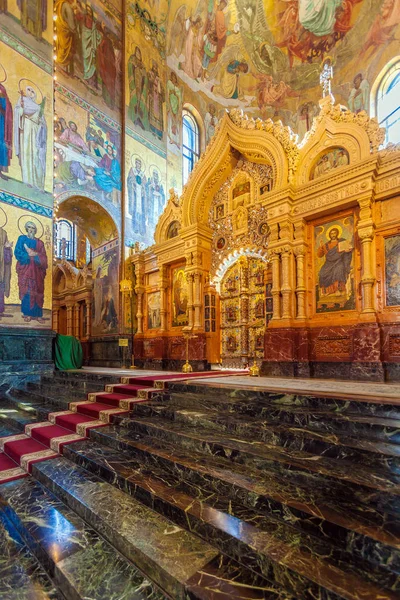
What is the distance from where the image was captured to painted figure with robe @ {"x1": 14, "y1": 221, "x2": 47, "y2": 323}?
8391mm

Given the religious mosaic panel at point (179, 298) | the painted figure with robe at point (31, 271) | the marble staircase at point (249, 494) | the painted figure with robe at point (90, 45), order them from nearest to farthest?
the marble staircase at point (249, 494) → the painted figure with robe at point (31, 271) → the religious mosaic panel at point (179, 298) → the painted figure with robe at point (90, 45)

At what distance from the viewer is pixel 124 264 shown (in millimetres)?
12125

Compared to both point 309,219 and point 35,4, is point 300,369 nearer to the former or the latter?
point 309,219

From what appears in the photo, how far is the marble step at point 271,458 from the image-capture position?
7.76 feet

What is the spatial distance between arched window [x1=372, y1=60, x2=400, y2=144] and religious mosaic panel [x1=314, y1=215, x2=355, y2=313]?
7.23 meters

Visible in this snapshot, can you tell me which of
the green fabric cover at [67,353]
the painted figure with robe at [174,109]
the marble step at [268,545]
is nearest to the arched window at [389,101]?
the painted figure with robe at [174,109]

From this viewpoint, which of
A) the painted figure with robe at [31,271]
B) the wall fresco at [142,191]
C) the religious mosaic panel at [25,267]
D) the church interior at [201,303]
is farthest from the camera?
the wall fresco at [142,191]

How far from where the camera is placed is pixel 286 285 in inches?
294

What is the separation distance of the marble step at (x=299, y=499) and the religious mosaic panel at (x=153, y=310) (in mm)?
7848

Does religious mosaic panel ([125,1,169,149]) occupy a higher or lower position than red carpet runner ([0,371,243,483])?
higher

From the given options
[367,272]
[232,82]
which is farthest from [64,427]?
[232,82]

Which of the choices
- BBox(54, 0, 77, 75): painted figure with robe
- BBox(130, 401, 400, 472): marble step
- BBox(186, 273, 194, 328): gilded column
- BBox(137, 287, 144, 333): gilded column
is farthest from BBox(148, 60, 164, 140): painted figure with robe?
BBox(130, 401, 400, 472): marble step

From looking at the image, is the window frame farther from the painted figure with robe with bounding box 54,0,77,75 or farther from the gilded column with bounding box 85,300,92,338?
the painted figure with robe with bounding box 54,0,77,75

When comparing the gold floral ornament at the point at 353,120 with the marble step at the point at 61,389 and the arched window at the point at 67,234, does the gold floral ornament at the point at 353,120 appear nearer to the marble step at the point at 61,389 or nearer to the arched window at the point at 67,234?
the marble step at the point at 61,389
